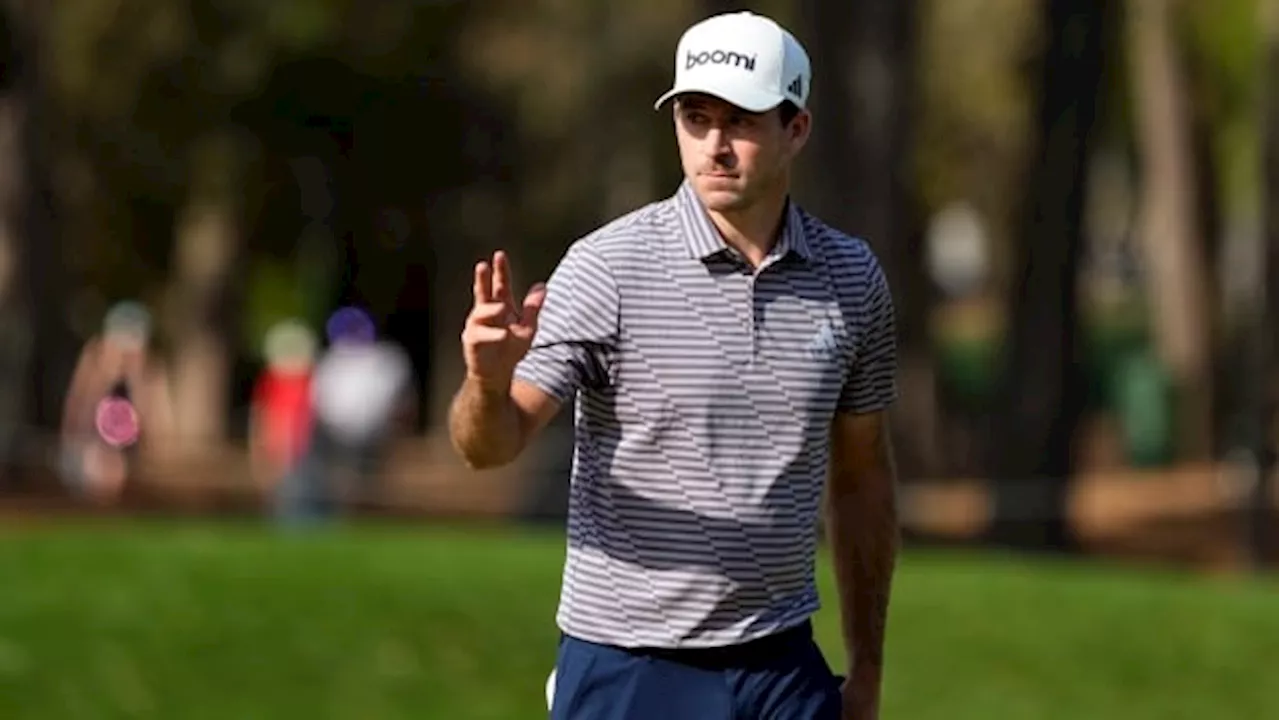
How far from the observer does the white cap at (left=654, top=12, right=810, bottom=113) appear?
5.84 meters

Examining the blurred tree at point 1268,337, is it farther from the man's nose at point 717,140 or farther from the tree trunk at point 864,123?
the man's nose at point 717,140

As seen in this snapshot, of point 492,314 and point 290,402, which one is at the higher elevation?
point 492,314

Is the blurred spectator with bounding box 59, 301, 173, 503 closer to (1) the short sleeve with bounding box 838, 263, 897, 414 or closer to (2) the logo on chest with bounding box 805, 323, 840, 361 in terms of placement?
(1) the short sleeve with bounding box 838, 263, 897, 414

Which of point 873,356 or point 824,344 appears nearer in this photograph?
point 824,344

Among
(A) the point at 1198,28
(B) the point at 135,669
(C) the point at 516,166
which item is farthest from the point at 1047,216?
(C) the point at 516,166

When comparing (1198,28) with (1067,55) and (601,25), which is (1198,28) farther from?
(1067,55)

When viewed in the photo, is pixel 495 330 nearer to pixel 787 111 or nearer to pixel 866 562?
pixel 787 111

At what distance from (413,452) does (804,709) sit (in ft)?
138

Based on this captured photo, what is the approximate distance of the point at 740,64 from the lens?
587cm

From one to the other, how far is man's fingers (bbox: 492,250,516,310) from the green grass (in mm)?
7744

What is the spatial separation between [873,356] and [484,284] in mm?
939

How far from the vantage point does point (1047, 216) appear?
26.0 meters

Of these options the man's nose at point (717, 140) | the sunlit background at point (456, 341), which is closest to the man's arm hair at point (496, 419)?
the man's nose at point (717, 140)

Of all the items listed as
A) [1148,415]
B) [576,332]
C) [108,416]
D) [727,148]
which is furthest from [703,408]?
[1148,415]
